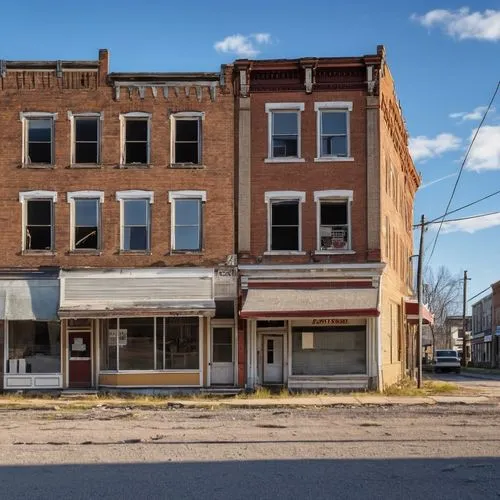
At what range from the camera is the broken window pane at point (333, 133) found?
97.9 ft

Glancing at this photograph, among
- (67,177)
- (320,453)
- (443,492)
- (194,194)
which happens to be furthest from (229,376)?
(443,492)

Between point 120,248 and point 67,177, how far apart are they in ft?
10.1

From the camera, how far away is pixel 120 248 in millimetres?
29484

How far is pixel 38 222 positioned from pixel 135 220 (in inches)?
132

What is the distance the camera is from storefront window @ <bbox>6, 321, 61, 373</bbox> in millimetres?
29531

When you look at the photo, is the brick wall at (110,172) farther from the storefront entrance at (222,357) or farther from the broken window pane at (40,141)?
the storefront entrance at (222,357)

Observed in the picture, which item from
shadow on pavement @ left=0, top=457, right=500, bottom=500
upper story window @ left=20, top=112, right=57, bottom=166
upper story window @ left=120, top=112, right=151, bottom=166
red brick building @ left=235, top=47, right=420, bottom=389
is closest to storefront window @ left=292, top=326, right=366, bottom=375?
red brick building @ left=235, top=47, right=420, bottom=389

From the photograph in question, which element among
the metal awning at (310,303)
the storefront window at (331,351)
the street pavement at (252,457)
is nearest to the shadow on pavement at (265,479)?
the street pavement at (252,457)

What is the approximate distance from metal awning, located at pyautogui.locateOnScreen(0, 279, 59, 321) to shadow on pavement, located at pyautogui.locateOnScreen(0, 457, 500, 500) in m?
17.2

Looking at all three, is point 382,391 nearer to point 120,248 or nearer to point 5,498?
point 120,248

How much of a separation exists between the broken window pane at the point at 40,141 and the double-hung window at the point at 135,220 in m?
2.96

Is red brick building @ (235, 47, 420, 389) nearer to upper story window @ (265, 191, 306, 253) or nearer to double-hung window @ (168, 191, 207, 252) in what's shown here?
upper story window @ (265, 191, 306, 253)

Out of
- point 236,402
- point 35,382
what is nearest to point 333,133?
point 236,402

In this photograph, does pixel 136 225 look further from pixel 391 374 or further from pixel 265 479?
pixel 265 479
